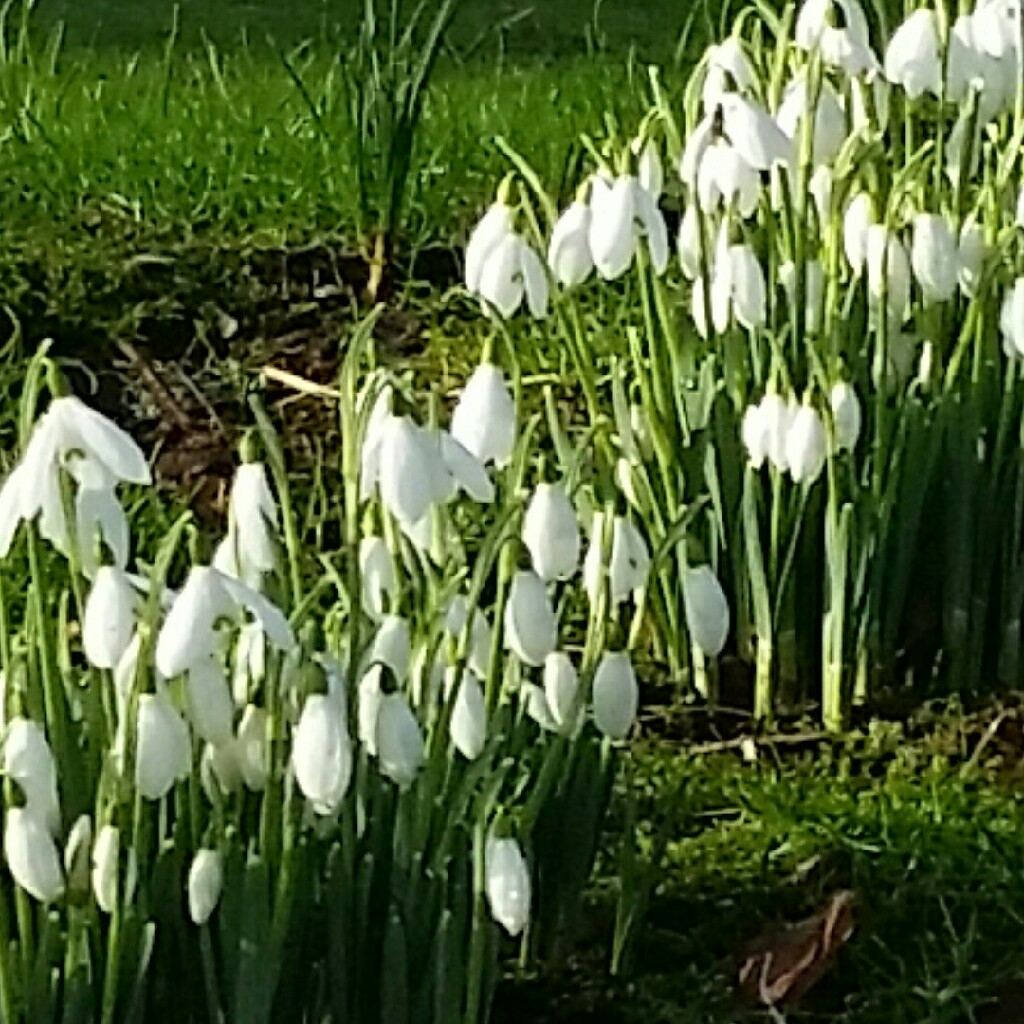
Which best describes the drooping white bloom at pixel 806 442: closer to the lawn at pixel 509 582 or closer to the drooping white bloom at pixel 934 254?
the lawn at pixel 509 582

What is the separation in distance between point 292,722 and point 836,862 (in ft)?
2.26

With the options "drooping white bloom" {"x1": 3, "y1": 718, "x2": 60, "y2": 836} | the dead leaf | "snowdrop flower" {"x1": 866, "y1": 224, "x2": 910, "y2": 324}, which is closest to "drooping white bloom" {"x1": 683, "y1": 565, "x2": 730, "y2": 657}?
the dead leaf

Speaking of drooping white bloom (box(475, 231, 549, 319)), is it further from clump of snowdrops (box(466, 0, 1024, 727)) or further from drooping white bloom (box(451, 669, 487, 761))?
drooping white bloom (box(451, 669, 487, 761))

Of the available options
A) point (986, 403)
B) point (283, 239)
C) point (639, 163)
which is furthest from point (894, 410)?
point (283, 239)

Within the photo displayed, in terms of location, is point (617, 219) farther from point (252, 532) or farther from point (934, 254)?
point (252, 532)

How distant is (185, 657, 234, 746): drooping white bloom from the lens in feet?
5.01

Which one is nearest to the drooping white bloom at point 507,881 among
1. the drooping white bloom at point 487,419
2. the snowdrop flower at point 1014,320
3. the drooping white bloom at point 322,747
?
the drooping white bloom at point 322,747

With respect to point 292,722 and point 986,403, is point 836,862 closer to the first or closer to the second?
point 986,403

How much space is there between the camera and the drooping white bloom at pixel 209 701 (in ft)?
5.01

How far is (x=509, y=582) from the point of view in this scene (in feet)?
5.76

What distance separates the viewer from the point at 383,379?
5.60 feet

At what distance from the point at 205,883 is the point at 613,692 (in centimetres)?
39

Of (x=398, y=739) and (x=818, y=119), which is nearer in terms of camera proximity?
(x=398, y=739)

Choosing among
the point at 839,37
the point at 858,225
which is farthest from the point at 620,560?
the point at 839,37
